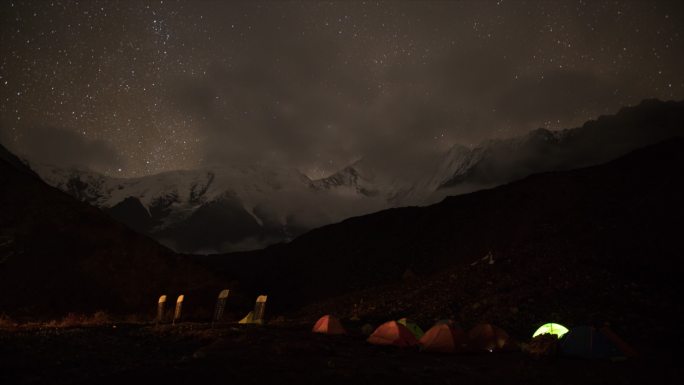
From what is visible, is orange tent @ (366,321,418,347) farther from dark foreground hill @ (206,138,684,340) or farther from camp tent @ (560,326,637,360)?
dark foreground hill @ (206,138,684,340)

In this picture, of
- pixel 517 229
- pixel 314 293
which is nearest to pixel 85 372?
pixel 517 229

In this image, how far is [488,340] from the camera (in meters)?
15.7

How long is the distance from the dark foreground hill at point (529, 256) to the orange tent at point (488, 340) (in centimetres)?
441

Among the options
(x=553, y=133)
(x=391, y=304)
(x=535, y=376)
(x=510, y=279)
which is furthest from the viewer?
(x=553, y=133)

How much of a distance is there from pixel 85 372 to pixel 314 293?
39.6m

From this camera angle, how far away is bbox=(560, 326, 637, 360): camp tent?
13.9 meters

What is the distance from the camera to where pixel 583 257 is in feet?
84.6

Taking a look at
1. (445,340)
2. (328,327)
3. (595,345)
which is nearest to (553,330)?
(595,345)

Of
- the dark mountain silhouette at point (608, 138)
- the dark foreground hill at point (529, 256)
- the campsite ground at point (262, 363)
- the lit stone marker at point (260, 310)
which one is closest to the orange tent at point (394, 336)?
the campsite ground at point (262, 363)

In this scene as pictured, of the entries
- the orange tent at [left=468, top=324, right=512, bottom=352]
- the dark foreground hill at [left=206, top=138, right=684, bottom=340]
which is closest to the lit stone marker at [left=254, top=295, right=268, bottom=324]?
the dark foreground hill at [left=206, top=138, right=684, bottom=340]

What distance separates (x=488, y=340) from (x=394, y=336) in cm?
336

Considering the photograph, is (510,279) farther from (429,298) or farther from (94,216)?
(94,216)

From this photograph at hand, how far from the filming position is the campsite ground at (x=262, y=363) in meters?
9.60

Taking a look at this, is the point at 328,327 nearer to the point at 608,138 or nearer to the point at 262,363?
the point at 262,363
